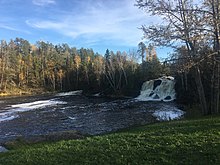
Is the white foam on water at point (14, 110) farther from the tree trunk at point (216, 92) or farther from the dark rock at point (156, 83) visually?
the dark rock at point (156, 83)

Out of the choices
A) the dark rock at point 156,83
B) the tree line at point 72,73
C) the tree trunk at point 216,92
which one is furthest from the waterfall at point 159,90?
the tree trunk at point 216,92

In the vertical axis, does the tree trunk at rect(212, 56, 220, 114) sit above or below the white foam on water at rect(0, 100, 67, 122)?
above

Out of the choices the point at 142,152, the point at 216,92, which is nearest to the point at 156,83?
the point at 216,92

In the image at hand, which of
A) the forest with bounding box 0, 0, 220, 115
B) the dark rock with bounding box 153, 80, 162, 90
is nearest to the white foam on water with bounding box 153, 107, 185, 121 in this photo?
the forest with bounding box 0, 0, 220, 115

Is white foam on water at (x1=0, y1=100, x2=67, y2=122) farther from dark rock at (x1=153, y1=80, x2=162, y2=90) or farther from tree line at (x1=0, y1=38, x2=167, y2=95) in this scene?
tree line at (x1=0, y1=38, x2=167, y2=95)

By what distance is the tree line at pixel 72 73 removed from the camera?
69.9 m

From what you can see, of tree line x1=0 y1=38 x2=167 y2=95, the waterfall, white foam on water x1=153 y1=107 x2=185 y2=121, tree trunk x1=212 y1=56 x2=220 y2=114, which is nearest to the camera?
tree trunk x1=212 y1=56 x2=220 y2=114

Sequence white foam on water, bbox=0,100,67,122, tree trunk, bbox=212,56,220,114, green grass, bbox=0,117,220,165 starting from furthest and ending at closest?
white foam on water, bbox=0,100,67,122 < tree trunk, bbox=212,56,220,114 < green grass, bbox=0,117,220,165

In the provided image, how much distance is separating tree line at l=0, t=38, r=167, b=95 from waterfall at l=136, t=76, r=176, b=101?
4377 mm

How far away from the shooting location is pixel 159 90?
5431 cm

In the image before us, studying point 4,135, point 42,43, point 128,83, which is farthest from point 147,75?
point 42,43

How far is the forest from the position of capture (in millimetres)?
14484

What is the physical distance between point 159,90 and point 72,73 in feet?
159

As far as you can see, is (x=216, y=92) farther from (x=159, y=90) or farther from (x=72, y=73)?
(x=72, y=73)
